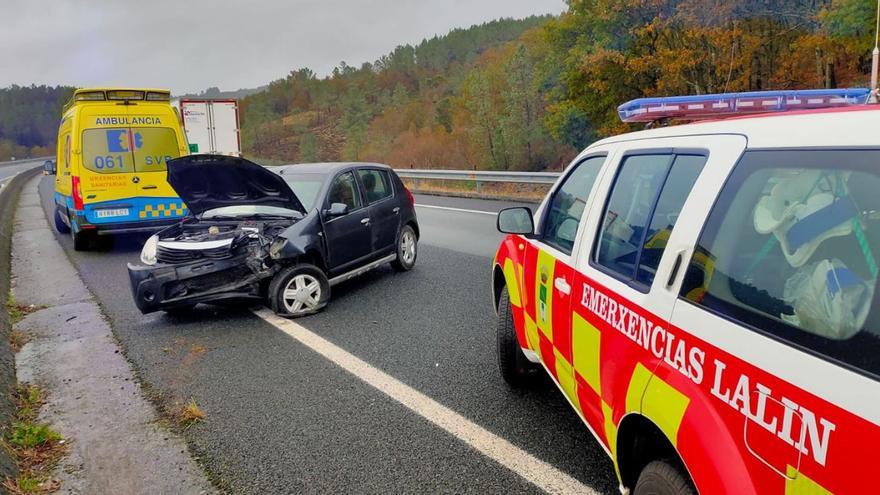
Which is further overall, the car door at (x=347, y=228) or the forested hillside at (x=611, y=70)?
the forested hillside at (x=611, y=70)

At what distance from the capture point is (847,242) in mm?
1376

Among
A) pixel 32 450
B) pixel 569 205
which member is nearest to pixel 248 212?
pixel 32 450

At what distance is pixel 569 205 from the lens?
327cm

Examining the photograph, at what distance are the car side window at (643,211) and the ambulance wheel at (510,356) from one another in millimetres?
1487

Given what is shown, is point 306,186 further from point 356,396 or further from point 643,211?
point 643,211

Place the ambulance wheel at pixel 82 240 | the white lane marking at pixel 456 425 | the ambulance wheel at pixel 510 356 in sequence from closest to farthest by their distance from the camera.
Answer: the white lane marking at pixel 456 425 < the ambulance wheel at pixel 510 356 < the ambulance wheel at pixel 82 240

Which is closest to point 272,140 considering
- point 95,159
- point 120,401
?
point 95,159

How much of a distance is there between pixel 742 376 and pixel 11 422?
13.7 feet

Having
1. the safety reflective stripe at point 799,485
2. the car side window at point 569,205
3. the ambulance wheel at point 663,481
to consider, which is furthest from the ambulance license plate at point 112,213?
the safety reflective stripe at point 799,485

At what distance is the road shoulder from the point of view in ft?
10.5

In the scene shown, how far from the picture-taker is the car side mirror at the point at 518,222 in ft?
11.6

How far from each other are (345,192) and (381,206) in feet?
2.22

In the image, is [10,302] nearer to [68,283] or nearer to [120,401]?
[68,283]

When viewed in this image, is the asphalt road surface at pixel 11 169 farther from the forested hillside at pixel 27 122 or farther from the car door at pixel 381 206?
the forested hillside at pixel 27 122
